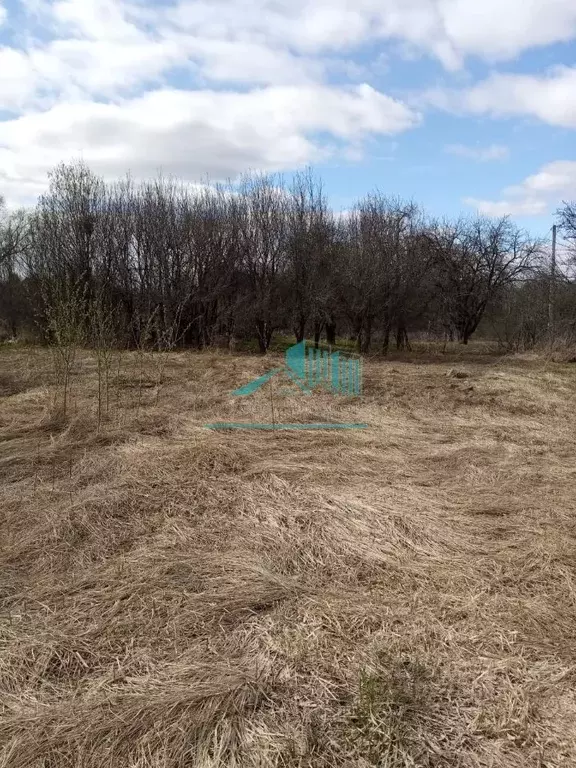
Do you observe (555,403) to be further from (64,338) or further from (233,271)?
(233,271)

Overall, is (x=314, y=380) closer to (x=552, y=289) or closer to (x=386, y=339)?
(x=386, y=339)

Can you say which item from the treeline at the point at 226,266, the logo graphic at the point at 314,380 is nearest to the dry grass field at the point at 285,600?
the logo graphic at the point at 314,380

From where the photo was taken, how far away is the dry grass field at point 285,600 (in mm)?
2012

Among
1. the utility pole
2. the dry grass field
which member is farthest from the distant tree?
the dry grass field

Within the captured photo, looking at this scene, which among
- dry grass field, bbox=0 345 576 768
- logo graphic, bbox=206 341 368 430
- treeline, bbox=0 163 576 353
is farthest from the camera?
treeline, bbox=0 163 576 353

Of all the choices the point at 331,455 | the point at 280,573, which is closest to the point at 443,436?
the point at 331,455

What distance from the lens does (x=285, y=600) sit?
9.63ft

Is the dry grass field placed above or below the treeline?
below

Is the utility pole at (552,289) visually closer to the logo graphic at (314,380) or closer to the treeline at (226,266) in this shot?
the treeline at (226,266)

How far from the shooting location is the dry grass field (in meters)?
2.01

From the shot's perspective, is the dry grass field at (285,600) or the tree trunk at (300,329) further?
the tree trunk at (300,329)

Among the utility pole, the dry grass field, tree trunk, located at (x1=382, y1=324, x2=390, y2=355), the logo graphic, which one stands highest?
the utility pole

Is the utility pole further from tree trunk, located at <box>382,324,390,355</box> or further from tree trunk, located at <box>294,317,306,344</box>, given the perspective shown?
tree trunk, located at <box>294,317,306,344</box>

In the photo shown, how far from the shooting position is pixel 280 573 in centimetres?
323
